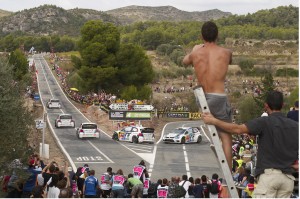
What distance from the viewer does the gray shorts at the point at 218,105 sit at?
22.3 feet

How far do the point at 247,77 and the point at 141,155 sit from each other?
77.6 meters

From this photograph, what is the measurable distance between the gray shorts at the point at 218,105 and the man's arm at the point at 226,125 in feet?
0.97

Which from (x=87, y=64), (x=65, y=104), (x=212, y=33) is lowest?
(x=65, y=104)

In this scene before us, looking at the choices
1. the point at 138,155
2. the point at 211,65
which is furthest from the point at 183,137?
the point at 211,65

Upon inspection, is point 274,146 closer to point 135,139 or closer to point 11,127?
point 11,127

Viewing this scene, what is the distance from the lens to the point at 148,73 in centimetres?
7581

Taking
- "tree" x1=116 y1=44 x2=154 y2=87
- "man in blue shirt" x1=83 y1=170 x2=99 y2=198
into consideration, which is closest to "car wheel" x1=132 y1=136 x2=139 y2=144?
"man in blue shirt" x1=83 y1=170 x2=99 y2=198

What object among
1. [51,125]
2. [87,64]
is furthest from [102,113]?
[87,64]

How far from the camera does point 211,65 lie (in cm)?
695

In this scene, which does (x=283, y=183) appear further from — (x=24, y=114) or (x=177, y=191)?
(x=24, y=114)

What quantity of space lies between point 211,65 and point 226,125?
809 millimetres

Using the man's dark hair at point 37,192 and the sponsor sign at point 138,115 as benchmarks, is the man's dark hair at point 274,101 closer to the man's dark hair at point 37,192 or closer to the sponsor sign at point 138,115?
the man's dark hair at point 37,192

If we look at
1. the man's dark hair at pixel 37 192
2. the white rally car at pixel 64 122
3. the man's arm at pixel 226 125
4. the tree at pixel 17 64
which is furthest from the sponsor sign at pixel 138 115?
the man's arm at pixel 226 125

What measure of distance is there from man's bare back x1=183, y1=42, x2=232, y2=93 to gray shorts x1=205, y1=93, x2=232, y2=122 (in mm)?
106
